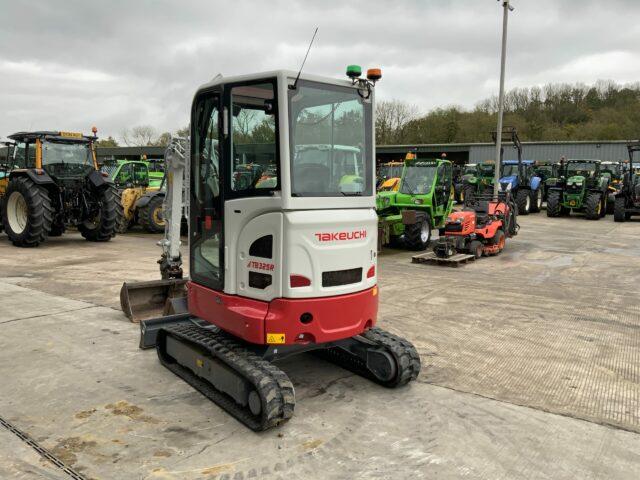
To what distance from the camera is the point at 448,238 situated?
11.2 meters

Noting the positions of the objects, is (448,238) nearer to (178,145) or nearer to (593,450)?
(178,145)

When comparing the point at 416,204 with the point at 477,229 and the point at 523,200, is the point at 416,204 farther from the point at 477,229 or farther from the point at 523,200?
the point at 523,200

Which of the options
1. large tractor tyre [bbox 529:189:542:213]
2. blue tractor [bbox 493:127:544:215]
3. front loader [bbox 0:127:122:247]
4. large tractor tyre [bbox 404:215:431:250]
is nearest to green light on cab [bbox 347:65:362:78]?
large tractor tyre [bbox 404:215:431:250]

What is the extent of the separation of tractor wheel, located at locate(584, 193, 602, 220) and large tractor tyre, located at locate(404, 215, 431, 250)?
11.5 m

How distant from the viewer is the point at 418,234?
1257cm

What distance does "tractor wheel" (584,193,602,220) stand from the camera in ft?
68.8

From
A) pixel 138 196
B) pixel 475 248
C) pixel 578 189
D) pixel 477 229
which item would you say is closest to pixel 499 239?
pixel 477 229

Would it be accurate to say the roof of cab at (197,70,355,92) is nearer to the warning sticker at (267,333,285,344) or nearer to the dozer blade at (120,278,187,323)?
the warning sticker at (267,333,285,344)

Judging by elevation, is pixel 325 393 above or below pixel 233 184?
below

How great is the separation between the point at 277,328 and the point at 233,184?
3.83 ft

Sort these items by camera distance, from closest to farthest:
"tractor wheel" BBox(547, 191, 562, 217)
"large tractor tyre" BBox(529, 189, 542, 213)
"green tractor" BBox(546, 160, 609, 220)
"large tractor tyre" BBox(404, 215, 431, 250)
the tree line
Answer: "large tractor tyre" BBox(404, 215, 431, 250), "green tractor" BBox(546, 160, 609, 220), "tractor wheel" BBox(547, 191, 562, 217), "large tractor tyre" BBox(529, 189, 542, 213), the tree line

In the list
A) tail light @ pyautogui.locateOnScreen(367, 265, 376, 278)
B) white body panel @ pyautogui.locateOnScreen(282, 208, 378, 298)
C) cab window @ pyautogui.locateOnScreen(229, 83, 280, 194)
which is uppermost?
cab window @ pyautogui.locateOnScreen(229, 83, 280, 194)

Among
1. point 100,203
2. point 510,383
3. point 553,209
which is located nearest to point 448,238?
point 510,383

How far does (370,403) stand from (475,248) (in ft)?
26.2
